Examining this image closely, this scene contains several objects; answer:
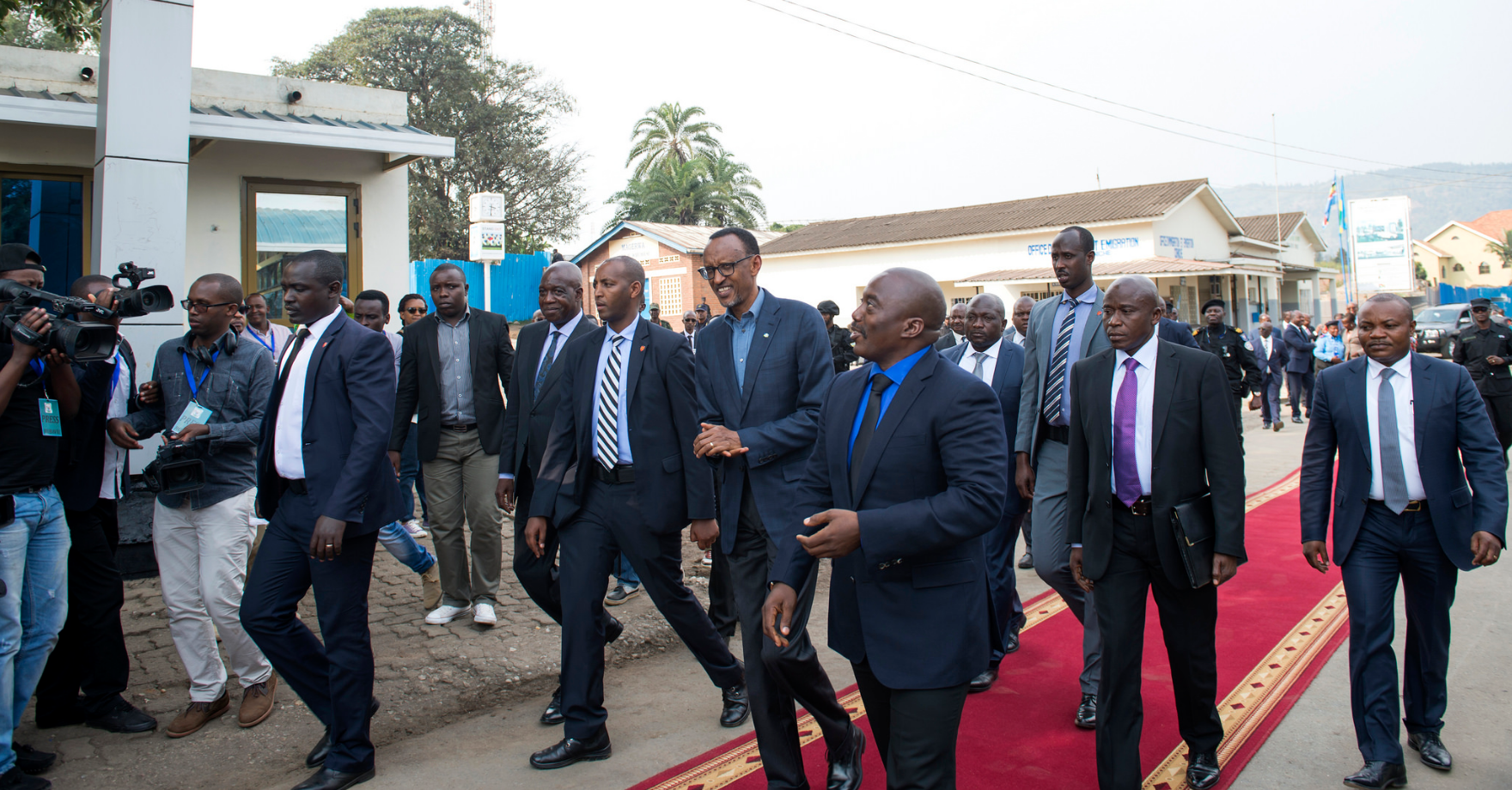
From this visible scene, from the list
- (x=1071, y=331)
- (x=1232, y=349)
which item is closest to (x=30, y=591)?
(x=1071, y=331)

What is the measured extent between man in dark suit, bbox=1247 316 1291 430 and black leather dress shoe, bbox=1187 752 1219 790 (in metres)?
13.1

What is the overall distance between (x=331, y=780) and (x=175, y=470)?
5.01ft

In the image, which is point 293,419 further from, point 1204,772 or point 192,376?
point 1204,772

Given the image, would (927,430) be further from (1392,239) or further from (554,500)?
(1392,239)

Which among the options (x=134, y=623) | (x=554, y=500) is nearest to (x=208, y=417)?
(x=554, y=500)

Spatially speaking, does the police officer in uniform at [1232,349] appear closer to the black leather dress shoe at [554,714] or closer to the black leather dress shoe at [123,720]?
the black leather dress shoe at [554,714]

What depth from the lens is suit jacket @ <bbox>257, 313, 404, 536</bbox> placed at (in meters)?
3.78

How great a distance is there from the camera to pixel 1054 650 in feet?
17.4

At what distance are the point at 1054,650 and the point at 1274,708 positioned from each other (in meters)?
1.20

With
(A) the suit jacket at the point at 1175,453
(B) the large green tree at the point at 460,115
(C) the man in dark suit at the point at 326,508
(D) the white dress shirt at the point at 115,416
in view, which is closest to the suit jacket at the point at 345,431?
(C) the man in dark suit at the point at 326,508

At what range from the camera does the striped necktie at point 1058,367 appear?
468 centimetres

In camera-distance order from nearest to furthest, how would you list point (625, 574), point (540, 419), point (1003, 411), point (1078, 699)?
point (1078, 699) → point (540, 419) → point (1003, 411) → point (625, 574)

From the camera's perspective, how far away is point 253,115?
9961mm

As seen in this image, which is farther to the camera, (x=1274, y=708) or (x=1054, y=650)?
(x=1054, y=650)
